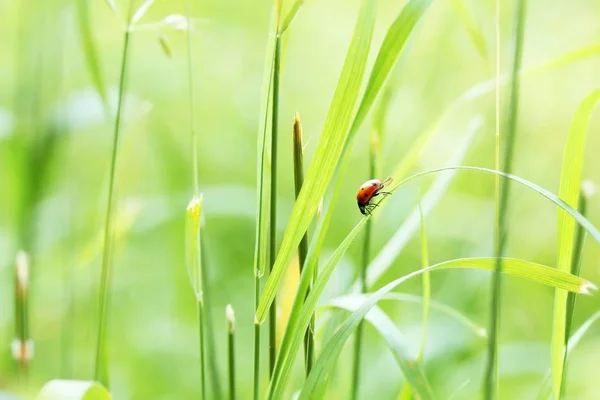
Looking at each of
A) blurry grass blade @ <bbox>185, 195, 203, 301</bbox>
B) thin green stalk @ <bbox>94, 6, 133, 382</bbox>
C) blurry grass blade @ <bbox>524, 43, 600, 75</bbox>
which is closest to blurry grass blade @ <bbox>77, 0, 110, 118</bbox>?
thin green stalk @ <bbox>94, 6, 133, 382</bbox>

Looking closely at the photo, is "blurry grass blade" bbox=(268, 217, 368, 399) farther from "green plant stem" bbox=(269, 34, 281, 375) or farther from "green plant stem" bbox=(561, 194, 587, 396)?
"green plant stem" bbox=(561, 194, 587, 396)

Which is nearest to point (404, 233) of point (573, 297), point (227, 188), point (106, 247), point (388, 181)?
point (388, 181)

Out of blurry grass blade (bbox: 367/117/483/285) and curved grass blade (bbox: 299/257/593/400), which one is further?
blurry grass blade (bbox: 367/117/483/285)

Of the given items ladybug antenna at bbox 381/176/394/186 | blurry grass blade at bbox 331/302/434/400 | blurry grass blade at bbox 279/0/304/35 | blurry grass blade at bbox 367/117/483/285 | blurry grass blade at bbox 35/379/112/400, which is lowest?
blurry grass blade at bbox 35/379/112/400

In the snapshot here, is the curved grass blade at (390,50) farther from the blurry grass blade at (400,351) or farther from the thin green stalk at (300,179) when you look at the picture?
the blurry grass blade at (400,351)

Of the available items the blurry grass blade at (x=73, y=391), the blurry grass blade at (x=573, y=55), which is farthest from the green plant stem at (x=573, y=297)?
the blurry grass blade at (x=73, y=391)

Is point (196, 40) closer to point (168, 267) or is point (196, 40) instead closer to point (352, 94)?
point (168, 267)

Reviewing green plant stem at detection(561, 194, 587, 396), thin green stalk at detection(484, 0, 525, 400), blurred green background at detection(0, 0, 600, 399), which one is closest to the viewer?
thin green stalk at detection(484, 0, 525, 400)

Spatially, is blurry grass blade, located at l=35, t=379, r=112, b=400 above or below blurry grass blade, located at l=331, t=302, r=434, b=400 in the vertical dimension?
below
